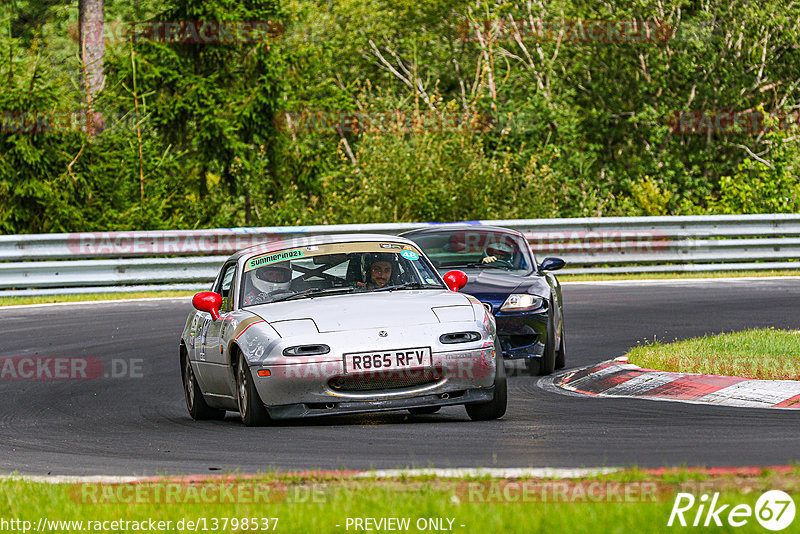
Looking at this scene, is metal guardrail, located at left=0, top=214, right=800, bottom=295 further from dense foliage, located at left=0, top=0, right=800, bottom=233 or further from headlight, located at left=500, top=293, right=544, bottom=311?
headlight, located at left=500, top=293, right=544, bottom=311

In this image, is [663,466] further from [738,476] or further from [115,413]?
[115,413]

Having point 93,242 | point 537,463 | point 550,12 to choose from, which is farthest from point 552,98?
point 537,463

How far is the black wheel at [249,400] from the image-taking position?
30.6 feet

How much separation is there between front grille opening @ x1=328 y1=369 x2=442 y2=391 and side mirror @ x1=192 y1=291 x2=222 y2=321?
182 centimetres

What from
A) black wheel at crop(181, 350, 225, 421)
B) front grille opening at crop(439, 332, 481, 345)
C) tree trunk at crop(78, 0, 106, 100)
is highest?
tree trunk at crop(78, 0, 106, 100)

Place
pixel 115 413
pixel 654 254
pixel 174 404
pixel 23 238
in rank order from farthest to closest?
pixel 654 254 → pixel 23 238 → pixel 174 404 → pixel 115 413

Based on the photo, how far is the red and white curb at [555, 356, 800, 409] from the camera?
9695 mm

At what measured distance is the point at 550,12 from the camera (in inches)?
1412

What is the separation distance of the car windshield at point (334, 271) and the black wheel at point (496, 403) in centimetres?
112

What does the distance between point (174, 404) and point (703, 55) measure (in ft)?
82.0

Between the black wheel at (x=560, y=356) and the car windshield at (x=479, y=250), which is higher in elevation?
the car windshield at (x=479, y=250)

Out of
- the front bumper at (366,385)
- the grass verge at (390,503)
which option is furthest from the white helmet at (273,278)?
the grass verge at (390,503)

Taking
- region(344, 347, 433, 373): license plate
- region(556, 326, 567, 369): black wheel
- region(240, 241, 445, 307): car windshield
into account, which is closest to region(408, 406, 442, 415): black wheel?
region(344, 347, 433, 373): license plate

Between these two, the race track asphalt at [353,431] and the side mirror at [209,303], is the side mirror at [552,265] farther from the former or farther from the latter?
the side mirror at [209,303]
